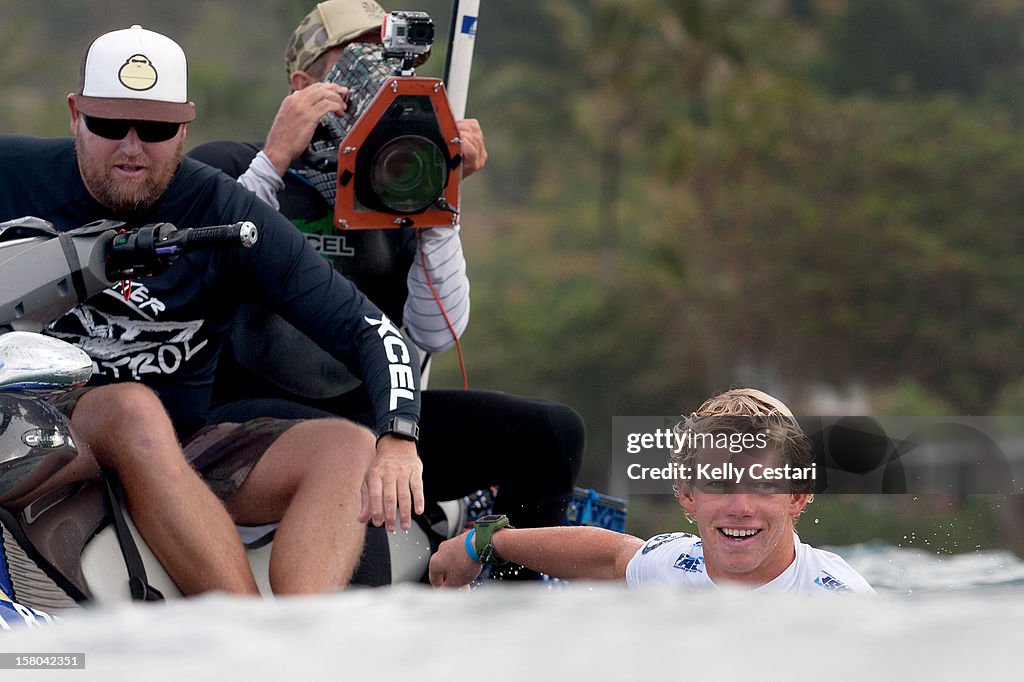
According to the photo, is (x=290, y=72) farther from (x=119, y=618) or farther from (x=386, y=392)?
(x=119, y=618)

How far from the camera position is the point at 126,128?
2.80 meters

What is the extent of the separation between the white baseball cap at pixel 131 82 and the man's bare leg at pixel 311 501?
2.03 ft

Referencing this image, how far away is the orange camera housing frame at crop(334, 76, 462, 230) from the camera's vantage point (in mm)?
3238

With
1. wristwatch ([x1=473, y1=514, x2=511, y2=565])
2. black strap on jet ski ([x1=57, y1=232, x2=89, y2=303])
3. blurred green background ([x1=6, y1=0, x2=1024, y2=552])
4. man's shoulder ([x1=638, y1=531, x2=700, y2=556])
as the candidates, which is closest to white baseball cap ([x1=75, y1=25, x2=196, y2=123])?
black strap on jet ski ([x1=57, y1=232, x2=89, y2=303])

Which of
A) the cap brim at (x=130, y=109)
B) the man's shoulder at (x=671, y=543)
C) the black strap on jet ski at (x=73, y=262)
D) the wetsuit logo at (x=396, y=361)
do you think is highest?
the cap brim at (x=130, y=109)

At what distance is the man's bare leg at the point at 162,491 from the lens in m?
2.64

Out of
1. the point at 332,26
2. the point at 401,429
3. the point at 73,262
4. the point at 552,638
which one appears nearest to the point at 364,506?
the point at 401,429

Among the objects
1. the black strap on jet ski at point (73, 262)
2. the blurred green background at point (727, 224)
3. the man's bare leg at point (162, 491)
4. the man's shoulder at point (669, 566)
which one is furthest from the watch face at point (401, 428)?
the blurred green background at point (727, 224)

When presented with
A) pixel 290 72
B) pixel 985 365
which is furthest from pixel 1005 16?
pixel 290 72

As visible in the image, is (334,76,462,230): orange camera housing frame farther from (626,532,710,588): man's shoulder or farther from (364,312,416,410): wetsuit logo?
(626,532,710,588): man's shoulder

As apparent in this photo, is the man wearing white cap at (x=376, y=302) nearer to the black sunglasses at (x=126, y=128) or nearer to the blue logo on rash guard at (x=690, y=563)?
the black sunglasses at (x=126, y=128)

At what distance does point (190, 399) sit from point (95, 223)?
1.62 ft

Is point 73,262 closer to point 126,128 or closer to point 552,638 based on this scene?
point 126,128

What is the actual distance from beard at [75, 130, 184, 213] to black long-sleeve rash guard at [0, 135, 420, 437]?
0.09 feet
